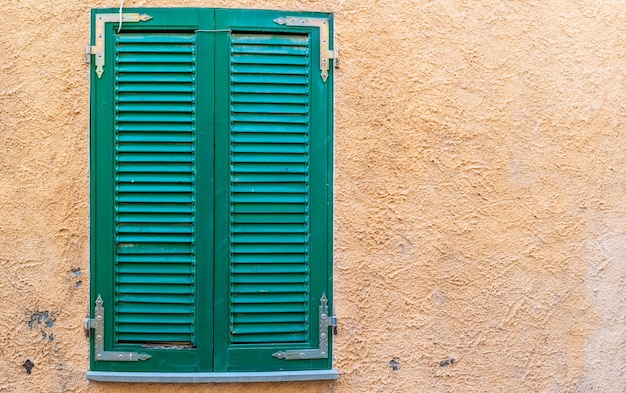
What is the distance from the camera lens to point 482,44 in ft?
11.0

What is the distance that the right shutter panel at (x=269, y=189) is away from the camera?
323 cm

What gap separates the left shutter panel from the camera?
3.21m

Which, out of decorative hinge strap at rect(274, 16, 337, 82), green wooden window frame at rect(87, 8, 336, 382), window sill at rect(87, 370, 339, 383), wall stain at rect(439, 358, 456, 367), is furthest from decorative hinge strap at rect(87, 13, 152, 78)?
wall stain at rect(439, 358, 456, 367)

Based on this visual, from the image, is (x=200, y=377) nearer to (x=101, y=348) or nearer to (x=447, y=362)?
(x=101, y=348)

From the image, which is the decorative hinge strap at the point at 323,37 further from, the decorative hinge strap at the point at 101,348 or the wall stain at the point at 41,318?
the wall stain at the point at 41,318

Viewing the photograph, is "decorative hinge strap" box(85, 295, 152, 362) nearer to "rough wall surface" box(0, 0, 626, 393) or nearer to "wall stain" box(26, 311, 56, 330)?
"rough wall surface" box(0, 0, 626, 393)

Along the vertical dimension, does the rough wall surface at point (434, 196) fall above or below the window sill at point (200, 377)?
above

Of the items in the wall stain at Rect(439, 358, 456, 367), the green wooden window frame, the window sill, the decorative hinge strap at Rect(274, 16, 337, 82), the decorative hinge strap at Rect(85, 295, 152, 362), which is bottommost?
the window sill

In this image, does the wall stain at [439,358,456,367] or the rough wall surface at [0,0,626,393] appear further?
the wall stain at [439,358,456,367]

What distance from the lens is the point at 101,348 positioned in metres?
3.19

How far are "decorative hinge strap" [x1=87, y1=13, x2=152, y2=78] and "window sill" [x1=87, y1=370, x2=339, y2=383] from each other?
1.51 meters

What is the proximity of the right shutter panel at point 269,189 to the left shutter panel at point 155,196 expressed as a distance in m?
0.23

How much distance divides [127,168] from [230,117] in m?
0.58

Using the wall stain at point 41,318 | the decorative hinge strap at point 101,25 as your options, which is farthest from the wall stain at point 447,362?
the decorative hinge strap at point 101,25
